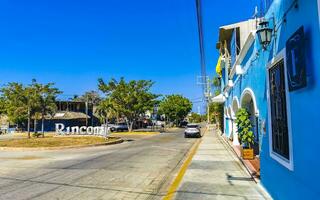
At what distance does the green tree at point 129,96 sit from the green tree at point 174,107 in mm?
29494

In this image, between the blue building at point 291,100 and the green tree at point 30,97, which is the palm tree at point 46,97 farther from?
the blue building at point 291,100

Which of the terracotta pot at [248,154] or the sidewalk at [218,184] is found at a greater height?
the terracotta pot at [248,154]

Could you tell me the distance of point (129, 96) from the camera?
5112cm

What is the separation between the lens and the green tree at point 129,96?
51344mm

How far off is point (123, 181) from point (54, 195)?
2.66m

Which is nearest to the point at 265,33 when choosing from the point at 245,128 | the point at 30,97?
the point at 245,128

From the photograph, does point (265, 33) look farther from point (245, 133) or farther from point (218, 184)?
point (245, 133)

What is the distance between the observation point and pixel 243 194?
8.62m

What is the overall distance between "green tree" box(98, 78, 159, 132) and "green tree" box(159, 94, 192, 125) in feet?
96.8

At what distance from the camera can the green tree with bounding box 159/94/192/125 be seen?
8231cm

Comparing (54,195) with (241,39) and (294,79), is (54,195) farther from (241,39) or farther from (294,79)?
(241,39)

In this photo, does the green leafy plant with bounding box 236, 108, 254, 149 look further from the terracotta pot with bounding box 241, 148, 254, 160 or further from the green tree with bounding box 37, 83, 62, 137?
the green tree with bounding box 37, 83, 62, 137

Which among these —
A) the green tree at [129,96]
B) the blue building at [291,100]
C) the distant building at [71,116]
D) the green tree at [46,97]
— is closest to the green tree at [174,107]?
the distant building at [71,116]

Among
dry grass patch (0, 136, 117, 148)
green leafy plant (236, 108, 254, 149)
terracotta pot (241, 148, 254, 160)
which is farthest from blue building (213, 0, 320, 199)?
dry grass patch (0, 136, 117, 148)
